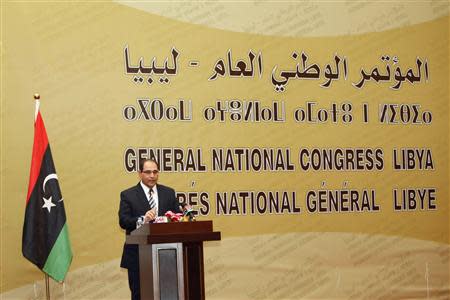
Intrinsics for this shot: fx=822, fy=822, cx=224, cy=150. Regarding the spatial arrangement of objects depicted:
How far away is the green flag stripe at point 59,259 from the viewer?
585 cm

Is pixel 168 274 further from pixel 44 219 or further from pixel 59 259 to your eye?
pixel 44 219

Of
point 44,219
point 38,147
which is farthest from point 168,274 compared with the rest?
point 38,147

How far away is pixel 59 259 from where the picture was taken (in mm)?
5887

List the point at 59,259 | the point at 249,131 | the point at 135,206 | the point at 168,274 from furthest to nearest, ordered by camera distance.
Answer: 1. the point at 249,131
2. the point at 59,259
3. the point at 135,206
4. the point at 168,274

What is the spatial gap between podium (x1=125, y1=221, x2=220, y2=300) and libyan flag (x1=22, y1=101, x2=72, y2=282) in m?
1.37

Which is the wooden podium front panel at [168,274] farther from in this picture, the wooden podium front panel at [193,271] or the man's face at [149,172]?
the man's face at [149,172]

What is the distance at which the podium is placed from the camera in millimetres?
4602

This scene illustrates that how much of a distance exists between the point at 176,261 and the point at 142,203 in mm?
814

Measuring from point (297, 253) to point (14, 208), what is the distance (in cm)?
236

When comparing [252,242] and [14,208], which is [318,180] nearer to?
[252,242]

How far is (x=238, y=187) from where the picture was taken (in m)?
6.85

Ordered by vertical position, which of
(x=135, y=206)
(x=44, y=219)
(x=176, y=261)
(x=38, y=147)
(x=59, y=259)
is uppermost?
(x=38, y=147)

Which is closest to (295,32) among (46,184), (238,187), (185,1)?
(185,1)

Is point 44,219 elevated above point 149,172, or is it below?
below
